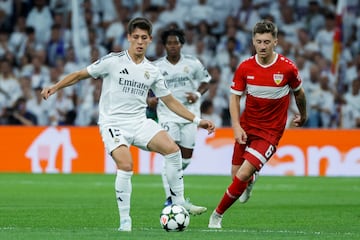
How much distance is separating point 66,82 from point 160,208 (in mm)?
4077

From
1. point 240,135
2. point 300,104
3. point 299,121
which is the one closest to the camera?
point 240,135

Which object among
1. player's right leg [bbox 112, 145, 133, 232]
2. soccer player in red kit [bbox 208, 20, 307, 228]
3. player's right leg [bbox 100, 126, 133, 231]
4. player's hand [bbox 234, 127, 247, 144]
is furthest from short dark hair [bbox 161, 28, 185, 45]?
player's right leg [bbox 112, 145, 133, 232]

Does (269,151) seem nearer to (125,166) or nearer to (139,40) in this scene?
(125,166)

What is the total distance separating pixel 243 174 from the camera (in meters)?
11.5

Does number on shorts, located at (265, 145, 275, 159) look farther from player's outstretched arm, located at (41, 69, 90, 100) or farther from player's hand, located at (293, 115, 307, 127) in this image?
player's outstretched arm, located at (41, 69, 90, 100)

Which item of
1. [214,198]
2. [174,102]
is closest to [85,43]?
[214,198]

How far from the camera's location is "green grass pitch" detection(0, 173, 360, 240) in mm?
10461

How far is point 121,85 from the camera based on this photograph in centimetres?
1120

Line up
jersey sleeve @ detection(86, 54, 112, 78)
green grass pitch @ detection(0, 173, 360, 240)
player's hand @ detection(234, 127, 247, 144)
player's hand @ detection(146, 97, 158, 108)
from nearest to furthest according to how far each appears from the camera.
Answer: green grass pitch @ detection(0, 173, 360, 240)
jersey sleeve @ detection(86, 54, 112, 78)
player's hand @ detection(234, 127, 247, 144)
player's hand @ detection(146, 97, 158, 108)

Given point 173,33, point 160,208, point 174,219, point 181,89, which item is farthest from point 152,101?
point 174,219

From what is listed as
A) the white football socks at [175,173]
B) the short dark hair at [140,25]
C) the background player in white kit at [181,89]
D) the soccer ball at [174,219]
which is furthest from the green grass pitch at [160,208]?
the short dark hair at [140,25]

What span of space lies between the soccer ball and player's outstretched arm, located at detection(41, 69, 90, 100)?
1695 mm

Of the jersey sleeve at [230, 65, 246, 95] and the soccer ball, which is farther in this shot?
the jersey sleeve at [230, 65, 246, 95]

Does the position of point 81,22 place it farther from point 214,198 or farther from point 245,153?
point 245,153
